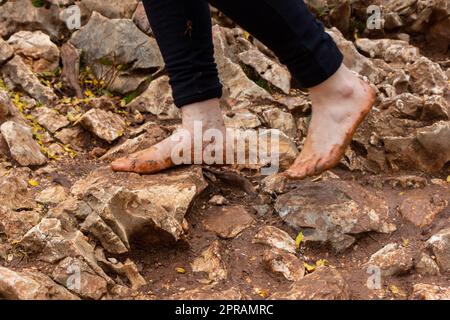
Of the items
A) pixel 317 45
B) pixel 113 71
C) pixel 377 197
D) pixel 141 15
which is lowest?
pixel 377 197

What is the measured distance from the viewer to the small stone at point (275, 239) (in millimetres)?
2309

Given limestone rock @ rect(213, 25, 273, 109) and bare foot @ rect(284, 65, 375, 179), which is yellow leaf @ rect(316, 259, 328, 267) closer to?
bare foot @ rect(284, 65, 375, 179)

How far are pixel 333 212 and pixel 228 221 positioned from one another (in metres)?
0.48

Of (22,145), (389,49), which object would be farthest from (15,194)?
(389,49)

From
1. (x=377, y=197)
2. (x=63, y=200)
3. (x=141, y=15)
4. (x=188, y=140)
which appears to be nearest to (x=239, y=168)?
(x=188, y=140)

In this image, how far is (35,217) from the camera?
233 cm

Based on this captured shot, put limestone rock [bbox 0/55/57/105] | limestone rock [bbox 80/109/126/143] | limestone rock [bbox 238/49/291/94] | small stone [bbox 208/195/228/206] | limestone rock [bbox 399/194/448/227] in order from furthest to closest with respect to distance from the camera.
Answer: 1. limestone rock [bbox 238/49/291/94]
2. limestone rock [bbox 0/55/57/105]
3. limestone rock [bbox 80/109/126/143]
4. small stone [bbox 208/195/228/206]
5. limestone rock [bbox 399/194/448/227]

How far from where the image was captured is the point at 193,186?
8.39 ft

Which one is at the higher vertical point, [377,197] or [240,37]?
[240,37]

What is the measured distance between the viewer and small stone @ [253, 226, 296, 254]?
2309 millimetres

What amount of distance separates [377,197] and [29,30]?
2.92 m

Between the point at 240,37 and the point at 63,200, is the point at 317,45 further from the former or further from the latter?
the point at 240,37

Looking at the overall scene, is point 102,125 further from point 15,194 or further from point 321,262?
point 321,262

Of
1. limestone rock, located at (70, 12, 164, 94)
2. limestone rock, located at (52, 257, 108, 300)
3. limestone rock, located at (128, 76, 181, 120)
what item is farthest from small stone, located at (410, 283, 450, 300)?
limestone rock, located at (70, 12, 164, 94)
